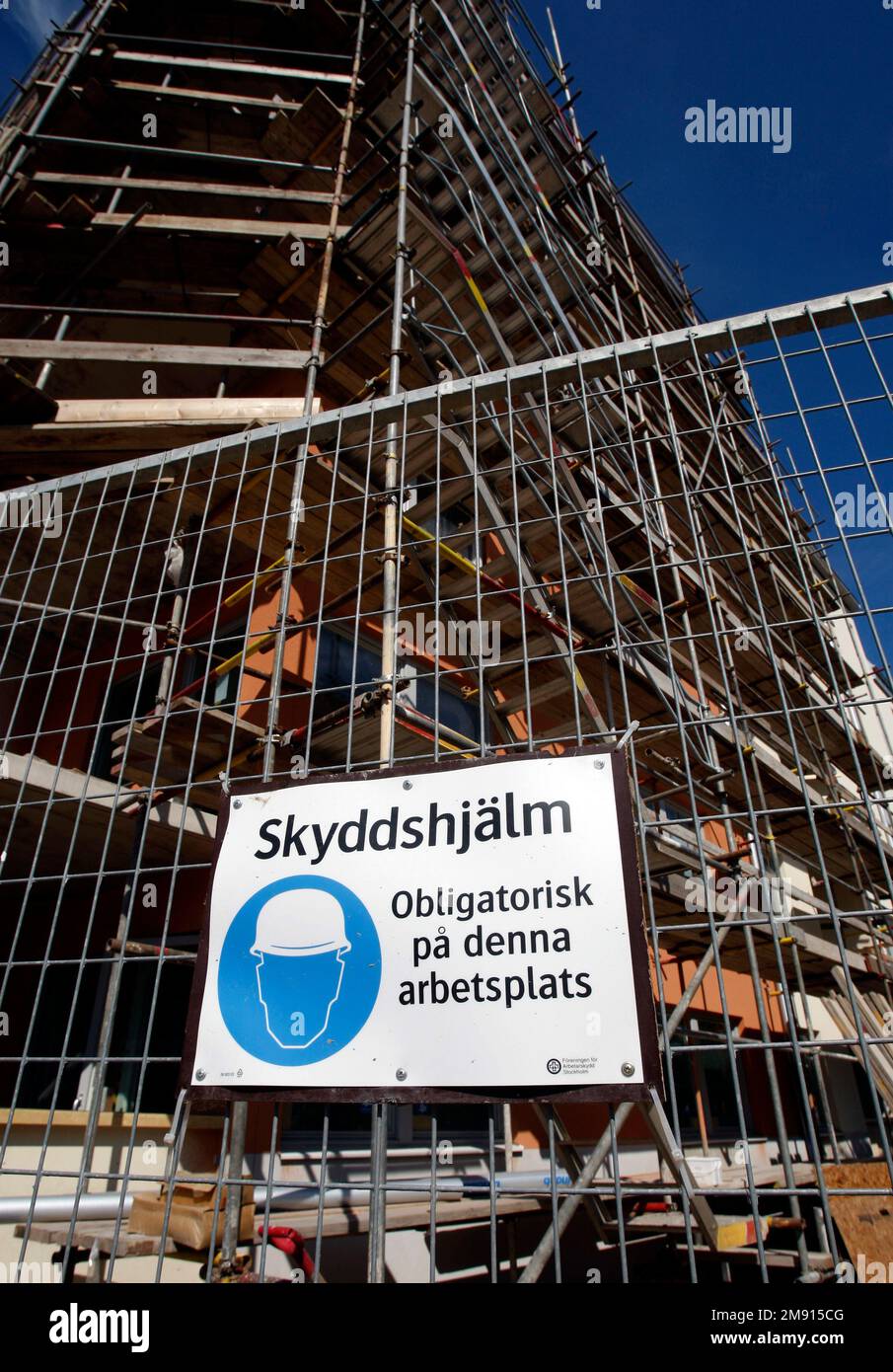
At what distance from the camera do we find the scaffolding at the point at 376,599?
9.23 ft

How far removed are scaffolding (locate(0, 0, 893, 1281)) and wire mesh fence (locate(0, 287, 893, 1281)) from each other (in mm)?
49

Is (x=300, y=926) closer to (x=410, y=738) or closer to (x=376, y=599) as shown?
(x=410, y=738)

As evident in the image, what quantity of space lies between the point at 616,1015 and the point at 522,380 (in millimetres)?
2407

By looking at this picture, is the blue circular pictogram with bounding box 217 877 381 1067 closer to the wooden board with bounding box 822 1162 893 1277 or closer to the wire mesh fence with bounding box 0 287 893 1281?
the wire mesh fence with bounding box 0 287 893 1281

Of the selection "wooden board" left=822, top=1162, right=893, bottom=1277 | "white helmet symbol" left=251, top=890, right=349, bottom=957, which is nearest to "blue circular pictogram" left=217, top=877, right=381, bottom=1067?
"white helmet symbol" left=251, top=890, right=349, bottom=957

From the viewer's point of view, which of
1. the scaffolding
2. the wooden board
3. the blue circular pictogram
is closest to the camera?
the blue circular pictogram

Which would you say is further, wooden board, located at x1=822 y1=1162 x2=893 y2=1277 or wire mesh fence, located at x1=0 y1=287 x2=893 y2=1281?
wooden board, located at x1=822 y1=1162 x2=893 y2=1277

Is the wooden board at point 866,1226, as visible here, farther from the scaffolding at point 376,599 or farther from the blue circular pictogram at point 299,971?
the blue circular pictogram at point 299,971

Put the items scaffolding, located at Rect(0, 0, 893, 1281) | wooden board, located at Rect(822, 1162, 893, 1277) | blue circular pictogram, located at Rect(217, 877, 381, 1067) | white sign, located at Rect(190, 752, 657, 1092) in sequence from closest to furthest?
white sign, located at Rect(190, 752, 657, 1092)
blue circular pictogram, located at Rect(217, 877, 381, 1067)
scaffolding, located at Rect(0, 0, 893, 1281)
wooden board, located at Rect(822, 1162, 893, 1277)

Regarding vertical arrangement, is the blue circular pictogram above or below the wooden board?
above

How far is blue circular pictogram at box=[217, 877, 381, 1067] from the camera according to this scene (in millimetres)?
2211

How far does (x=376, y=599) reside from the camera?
6230 millimetres

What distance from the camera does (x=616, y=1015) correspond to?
1974mm

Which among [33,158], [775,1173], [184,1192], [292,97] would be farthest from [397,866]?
[292,97]
